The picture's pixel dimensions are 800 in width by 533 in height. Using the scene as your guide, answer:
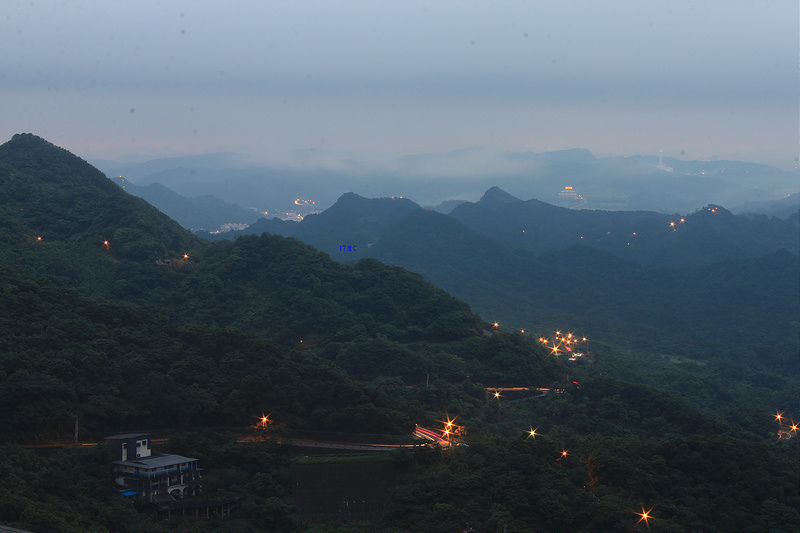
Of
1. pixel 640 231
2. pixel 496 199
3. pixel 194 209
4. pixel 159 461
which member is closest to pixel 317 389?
pixel 159 461

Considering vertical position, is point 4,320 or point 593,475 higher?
point 4,320

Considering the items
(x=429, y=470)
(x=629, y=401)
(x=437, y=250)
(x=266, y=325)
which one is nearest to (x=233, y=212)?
(x=437, y=250)

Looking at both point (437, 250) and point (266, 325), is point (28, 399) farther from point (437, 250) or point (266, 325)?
point (437, 250)

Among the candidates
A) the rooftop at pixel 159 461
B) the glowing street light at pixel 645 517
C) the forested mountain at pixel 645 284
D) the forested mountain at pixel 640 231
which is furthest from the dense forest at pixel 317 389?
the forested mountain at pixel 640 231

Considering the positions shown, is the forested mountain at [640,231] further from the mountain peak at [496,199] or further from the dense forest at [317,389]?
the dense forest at [317,389]

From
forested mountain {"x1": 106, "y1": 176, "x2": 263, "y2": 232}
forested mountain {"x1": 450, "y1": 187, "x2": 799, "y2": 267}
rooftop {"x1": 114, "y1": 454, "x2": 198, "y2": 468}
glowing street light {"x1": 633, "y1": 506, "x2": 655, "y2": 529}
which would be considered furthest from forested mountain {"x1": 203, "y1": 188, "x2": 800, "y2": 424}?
forested mountain {"x1": 106, "y1": 176, "x2": 263, "y2": 232}

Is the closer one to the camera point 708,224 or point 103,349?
point 103,349

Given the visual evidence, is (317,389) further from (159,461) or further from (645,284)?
(645,284)

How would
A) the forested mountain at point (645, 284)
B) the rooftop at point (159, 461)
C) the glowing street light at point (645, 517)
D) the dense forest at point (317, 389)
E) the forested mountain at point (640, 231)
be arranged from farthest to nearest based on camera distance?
the forested mountain at point (640, 231) → the forested mountain at point (645, 284) → the rooftop at point (159, 461) → the dense forest at point (317, 389) → the glowing street light at point (645, 517)
